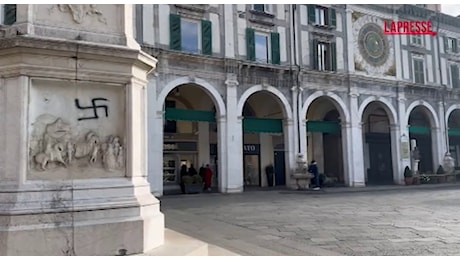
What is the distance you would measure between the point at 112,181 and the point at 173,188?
17030 millimetres

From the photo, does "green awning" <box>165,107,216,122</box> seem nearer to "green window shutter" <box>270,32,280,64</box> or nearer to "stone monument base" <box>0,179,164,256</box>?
"green window shutter" <box>270,32,280,64</box>

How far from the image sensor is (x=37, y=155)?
4.96m

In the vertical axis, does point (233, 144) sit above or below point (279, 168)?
above

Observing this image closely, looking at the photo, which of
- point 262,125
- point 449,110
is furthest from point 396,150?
point 262,125

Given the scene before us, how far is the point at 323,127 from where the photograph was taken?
24125mm

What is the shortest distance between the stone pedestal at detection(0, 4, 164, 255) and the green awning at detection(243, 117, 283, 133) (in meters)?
15.9

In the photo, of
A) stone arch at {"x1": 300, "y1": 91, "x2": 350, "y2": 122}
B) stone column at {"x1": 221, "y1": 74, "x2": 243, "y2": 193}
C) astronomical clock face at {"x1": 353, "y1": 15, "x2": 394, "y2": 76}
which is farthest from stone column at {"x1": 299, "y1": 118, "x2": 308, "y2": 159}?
astronomical clock face at {"x1": 353, "y1": 15, "x2": 394, "y2": 76}

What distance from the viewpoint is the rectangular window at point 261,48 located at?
21.4m

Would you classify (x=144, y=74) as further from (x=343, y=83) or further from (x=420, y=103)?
(x=420, y=103)

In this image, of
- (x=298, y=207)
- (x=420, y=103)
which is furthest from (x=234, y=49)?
(x=420, y=103)

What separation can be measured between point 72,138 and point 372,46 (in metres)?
23.5

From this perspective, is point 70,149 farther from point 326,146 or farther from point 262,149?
point 326,146

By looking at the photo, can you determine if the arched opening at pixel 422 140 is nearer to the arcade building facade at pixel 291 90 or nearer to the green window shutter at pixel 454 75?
the arcade building facade at pixel 291 90

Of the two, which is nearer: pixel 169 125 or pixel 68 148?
pixel 68 148
